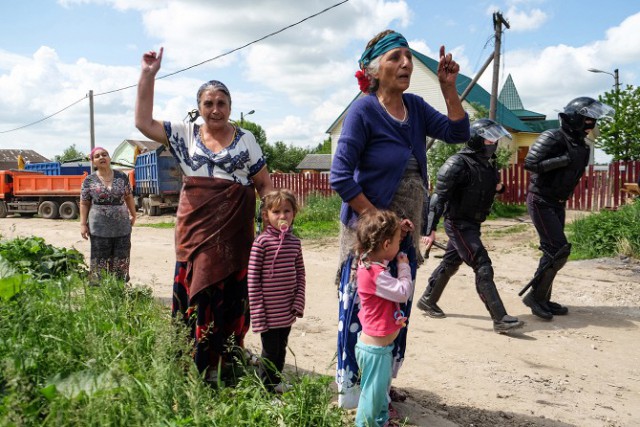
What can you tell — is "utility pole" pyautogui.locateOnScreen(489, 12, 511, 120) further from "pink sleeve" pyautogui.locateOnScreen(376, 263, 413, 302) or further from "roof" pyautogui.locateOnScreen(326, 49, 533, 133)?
"pink sleeve" pyautogui.locateOnScreen(376, 263, 413, 302)

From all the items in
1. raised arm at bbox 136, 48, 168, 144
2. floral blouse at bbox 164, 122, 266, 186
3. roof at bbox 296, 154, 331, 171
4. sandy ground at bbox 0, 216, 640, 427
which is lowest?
sandy ground at bbox 0, 216, 640, 427

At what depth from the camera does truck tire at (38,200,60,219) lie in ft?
69.5

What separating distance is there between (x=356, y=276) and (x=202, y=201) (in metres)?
0.99

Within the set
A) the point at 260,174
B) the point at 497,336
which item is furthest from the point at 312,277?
the point at 260,174

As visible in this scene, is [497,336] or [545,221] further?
[545,221]

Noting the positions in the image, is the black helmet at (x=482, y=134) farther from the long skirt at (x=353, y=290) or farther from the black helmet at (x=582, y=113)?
the long skirt at (x=353, y=290)

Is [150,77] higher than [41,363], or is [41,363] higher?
[150,77]

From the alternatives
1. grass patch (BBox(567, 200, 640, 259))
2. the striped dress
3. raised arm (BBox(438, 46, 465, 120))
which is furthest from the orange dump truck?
raised arm (BBox(438, 46, 465, 120))

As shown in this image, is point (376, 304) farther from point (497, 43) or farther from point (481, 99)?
point (481, 99)

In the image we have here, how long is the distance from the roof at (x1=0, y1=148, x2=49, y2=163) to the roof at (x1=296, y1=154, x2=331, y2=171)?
35.1m

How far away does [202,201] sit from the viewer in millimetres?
3219

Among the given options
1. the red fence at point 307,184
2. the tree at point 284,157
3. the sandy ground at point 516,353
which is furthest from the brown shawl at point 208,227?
the tree at point 284,157

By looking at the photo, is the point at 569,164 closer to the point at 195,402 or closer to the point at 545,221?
the point at 545,221

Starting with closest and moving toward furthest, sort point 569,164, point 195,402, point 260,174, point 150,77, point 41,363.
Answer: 1. point 195,402
2. point 41,363
3. point 150,77
4. point 260,174
5. point 569,164
